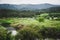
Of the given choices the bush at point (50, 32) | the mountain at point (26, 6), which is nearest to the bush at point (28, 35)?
the bush at point (50, 32)

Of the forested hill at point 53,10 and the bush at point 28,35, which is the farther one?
the forested hill at point 53,10

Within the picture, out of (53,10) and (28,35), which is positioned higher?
(53,10)

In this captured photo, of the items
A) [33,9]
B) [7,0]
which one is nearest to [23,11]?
[33,9]

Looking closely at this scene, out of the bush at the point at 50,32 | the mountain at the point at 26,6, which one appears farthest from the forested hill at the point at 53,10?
the bush at the point at 50,32

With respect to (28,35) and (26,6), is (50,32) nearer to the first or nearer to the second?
(28,35)

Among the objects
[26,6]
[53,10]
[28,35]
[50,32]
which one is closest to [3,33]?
[28,35]

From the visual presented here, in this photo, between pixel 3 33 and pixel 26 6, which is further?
pixel 26 6

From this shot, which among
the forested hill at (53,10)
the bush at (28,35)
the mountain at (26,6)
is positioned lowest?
the bush at (28,35)

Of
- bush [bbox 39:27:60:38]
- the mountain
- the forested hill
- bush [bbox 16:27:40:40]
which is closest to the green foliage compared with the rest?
bush [bbox 16:27:40:40]

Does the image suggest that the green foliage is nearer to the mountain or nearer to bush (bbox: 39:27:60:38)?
the mountain

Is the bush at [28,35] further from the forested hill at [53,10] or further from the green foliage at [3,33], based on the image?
the forested hill at [53,10]

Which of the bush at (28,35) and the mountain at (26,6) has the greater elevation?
the mountain at (26,6)

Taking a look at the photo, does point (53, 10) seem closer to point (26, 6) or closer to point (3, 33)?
point (26, 6)
